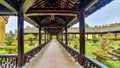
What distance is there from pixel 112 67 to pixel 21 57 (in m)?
5.22

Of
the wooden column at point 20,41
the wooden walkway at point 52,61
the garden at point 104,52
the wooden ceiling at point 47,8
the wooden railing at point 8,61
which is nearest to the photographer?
the wooden ceiling at point 47,8

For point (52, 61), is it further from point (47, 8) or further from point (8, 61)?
point (47, 8)

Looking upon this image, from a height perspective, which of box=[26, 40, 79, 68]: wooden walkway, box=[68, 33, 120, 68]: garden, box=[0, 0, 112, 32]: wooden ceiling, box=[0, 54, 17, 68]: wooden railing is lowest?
box=[68, 33, 120, 68]: garden

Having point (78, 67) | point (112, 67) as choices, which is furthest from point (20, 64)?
point (112, 67)

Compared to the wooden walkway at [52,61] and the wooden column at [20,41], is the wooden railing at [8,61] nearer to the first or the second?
the wooden column at [20,41]

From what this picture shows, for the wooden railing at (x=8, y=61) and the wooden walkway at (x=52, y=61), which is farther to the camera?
the wooden walkway at (x=52, y=61)

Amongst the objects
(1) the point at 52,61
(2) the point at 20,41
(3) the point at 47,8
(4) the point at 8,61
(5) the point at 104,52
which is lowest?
(5) the point at 104,52

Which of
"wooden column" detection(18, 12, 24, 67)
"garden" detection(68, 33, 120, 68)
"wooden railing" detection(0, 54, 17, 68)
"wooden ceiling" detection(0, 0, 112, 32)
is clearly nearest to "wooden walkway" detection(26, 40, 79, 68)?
"wooden column" detection(18, 12, 24, 67)

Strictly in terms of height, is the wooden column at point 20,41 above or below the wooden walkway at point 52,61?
above

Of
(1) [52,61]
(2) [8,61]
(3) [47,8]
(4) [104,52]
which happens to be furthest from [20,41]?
(4) [104,52]

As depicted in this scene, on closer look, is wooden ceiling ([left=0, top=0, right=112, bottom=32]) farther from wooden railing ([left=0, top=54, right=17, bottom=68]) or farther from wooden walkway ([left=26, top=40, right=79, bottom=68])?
wooden walkway ([left=26, top=40, right=79, bottom=68])

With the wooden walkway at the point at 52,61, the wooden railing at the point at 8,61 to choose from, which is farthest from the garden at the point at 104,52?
the wooden railing at the point at 8,61

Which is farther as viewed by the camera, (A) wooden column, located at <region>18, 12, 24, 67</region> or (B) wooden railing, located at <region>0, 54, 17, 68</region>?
(A) wooden column, located at <region>18, 12, 24, 67</region>

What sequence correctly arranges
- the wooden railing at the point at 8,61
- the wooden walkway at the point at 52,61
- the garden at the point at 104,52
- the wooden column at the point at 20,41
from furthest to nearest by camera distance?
the garden at the point at 104,52 → the wooden walkway at the point at 52,61 → the wooden column at the point at 20,41 → the wooden railing at the point at 8,61
